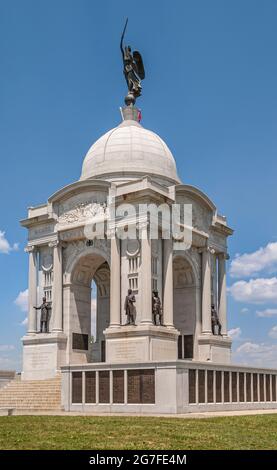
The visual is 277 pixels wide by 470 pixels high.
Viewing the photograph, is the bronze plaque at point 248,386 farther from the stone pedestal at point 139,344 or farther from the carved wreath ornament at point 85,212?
the carved wreath ornament at point 85,212

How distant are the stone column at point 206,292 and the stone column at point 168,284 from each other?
531cm

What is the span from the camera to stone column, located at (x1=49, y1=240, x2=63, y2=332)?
4331cm

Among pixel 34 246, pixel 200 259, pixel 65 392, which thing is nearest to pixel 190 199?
pixel 200 259

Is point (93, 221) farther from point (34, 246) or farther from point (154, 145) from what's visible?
point (154, 145)

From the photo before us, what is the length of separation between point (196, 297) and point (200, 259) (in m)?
2.79

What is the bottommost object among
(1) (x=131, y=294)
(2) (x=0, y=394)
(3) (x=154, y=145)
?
(2) (x=0, y=394)

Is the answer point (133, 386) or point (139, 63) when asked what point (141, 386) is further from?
point (139, 63)

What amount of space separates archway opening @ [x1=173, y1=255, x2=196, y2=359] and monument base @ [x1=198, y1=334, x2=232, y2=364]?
0.74 meters

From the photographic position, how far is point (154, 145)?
47.5 metres

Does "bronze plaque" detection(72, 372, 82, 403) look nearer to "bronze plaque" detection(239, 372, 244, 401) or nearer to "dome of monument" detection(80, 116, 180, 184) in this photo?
"bronze plaque" detection(239, 372, 244, 401)

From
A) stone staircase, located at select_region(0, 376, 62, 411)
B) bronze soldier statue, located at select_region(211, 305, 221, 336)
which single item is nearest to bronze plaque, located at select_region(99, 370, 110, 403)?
stone staircase, located at select_region(0, 376, 62, 411)

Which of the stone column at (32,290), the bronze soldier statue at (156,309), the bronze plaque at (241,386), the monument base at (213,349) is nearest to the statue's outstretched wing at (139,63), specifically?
the stone column at (32,290)

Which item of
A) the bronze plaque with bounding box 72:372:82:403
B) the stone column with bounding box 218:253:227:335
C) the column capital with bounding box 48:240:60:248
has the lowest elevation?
the bronze plaque with bounding box 72:372:82:403

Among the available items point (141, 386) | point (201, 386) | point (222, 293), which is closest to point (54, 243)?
point (222, 293)
